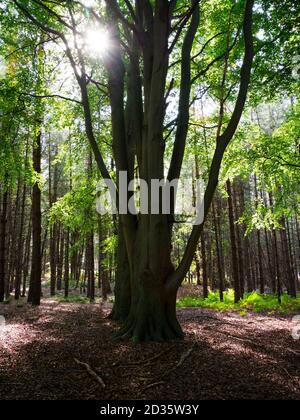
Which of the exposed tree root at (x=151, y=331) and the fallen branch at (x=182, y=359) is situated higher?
the exposed tree root at (x=151, y=331)

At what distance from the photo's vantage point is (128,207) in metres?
7.68

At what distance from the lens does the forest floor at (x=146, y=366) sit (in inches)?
168

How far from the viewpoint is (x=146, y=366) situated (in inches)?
205

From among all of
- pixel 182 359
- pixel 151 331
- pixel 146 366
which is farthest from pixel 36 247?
pixel 182 359

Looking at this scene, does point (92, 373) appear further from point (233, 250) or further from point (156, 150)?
point (233, 250)

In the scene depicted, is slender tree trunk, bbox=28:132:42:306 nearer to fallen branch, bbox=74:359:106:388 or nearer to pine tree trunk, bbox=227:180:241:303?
fallen branch, bbox=74:359:106:388

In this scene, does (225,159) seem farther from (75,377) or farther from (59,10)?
(75,377)

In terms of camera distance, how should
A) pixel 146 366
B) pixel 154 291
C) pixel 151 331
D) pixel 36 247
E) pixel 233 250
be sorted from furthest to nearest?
pixel 233 250 → pixel 36 247 → pixel 154 291 → pixel 151 331 → pixel 146 366

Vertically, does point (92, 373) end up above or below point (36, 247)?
below

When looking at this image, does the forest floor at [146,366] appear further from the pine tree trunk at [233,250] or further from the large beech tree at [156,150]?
the pine tree trunk at [233,250]

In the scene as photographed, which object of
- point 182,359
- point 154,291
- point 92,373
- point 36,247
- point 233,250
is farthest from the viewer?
point 233,250

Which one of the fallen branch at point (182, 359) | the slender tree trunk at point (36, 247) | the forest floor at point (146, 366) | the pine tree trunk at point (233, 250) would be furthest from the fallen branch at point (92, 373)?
the pine tree trunk at point (233, 250)

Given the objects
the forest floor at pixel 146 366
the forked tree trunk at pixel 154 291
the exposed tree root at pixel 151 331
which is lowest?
the forest floor at pixel 146 366
